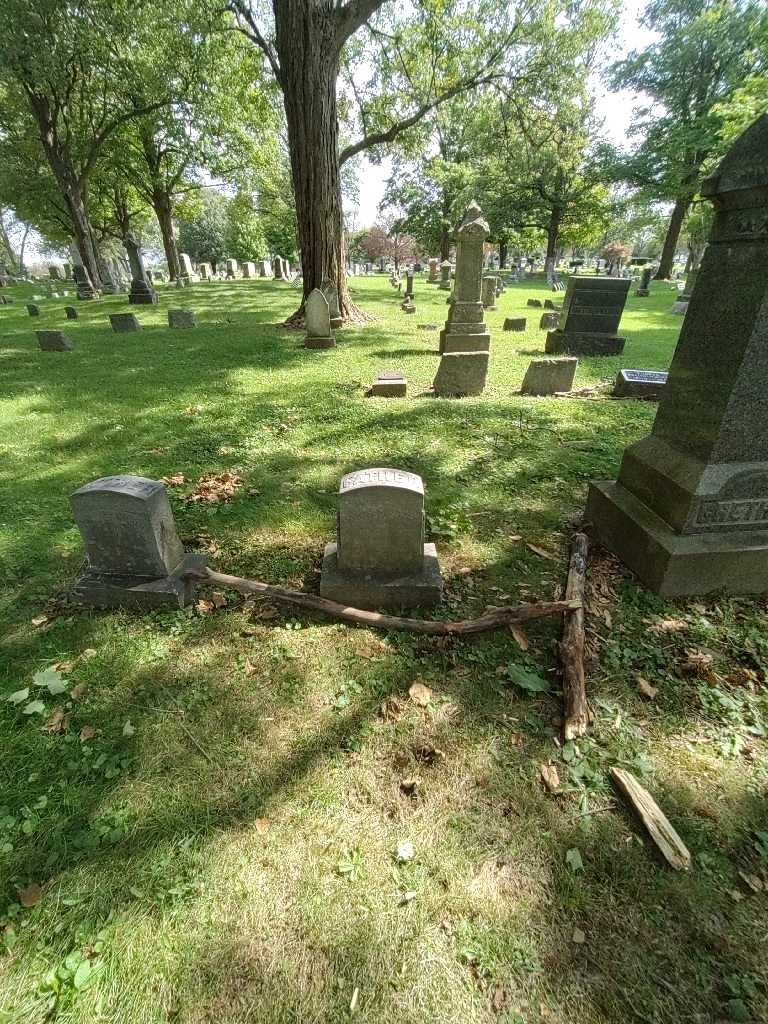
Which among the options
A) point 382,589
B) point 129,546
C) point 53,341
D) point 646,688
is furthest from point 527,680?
point 53,341

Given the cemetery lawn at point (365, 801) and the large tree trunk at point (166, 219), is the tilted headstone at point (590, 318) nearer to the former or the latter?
the cemetery lawn at point (365, 801)

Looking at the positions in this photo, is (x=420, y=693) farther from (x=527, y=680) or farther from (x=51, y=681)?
(x=51, y=681)

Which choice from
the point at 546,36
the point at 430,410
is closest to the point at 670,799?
the point at 430,410

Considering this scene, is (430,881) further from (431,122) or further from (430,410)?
(431,122)

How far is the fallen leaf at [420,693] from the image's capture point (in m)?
2.64

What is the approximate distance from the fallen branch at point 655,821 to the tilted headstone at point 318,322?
35.9 ft

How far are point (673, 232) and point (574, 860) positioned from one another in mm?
36889

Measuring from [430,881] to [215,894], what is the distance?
87 centimetres

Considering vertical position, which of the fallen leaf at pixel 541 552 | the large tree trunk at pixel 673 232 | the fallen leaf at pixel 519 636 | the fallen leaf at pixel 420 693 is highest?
the large tree trunk at pixel 673 232

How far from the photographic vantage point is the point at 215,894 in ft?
6.07

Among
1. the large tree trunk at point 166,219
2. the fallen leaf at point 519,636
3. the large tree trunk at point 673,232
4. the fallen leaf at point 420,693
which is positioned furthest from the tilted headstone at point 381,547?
the large tree trunk at point 166,219

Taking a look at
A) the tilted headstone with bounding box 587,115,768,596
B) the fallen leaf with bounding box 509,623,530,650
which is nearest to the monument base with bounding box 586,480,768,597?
the tilted headstone with bounding box 587,115,768,596

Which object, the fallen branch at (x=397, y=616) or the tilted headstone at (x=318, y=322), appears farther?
the tilted headstone at (x=318, y=322)

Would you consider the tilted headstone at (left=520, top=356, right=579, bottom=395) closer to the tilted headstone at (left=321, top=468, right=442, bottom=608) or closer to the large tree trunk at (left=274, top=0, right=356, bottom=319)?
the tilted headstone at (left=321, top=468, right=442, bottom=608)
